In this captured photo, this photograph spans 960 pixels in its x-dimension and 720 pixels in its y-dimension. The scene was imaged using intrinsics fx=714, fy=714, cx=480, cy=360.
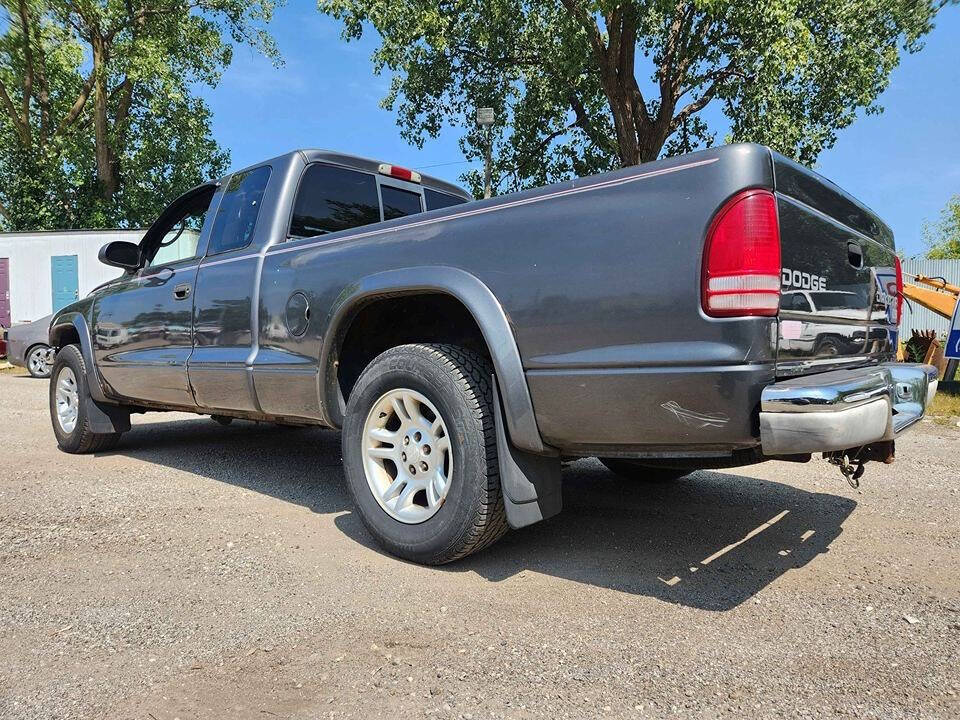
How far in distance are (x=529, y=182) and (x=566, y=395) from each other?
16.2 meters

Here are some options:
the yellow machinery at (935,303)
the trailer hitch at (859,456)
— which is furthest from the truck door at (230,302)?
the yellow machinery at (935,303)

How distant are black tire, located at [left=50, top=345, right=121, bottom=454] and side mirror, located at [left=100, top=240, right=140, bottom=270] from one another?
0.85m

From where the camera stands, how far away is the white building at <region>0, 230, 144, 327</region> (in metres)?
14.5

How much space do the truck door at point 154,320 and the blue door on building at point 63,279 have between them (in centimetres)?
1076

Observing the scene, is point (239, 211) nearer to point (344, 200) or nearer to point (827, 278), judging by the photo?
point (344, 200)

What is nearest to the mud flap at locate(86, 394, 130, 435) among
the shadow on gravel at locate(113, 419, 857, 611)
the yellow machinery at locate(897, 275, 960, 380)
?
the shadow on gravel at locate(113, 419, 857, 611)

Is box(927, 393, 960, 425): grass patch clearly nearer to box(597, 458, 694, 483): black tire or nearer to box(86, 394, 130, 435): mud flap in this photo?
box(597, 458, 694, 483): black tire

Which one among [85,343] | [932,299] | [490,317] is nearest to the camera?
[490,317]

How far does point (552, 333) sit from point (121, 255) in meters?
3.77

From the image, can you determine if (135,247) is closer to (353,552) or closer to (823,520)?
(353,552)

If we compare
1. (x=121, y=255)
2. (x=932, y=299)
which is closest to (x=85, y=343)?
(x=121, y=255)

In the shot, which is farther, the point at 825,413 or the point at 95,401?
the point at 95,401

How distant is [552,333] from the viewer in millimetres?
2537

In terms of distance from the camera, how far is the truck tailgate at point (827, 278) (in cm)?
237
